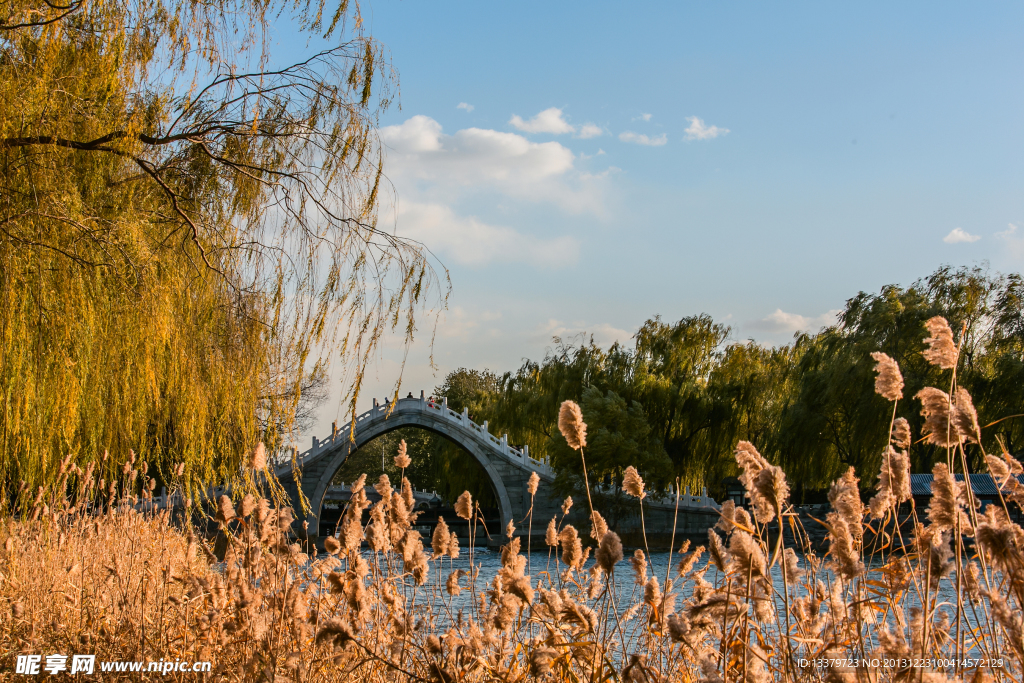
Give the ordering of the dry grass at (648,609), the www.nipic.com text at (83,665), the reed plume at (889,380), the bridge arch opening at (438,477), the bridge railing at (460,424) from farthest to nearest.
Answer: the bridge arch opening at (438,477), the bridge railing at (460,424), the www.nipic.com text at (83,665), the reed plume at (889,380), the dry grass at (648,609)

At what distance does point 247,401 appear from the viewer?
14.5 ft

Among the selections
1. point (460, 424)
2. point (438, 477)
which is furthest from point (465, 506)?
point (438, 477)

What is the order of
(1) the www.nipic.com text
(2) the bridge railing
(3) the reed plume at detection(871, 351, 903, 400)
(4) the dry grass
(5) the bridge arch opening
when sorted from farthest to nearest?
(5) the bridge arch opening, (2) the bridge railing, (1) the www.nipic.com text, (3) the reed plume at detection(871, 351, 903, 400), (4) the dry grass

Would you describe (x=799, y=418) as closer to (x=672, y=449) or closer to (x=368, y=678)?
(x=672, y=449)

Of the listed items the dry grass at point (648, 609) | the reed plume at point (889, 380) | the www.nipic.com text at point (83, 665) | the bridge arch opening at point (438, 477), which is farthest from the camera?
the bridge arch opening at point (438, 477)

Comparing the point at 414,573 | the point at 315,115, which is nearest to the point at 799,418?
the point at 315,115

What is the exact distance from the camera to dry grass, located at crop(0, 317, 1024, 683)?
168 centimetres

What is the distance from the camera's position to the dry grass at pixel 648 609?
66.2 inches

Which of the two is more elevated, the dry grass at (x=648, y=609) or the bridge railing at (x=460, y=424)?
the bridge railing at (x=460, y=424)

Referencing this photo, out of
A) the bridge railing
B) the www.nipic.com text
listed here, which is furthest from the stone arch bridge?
the www.nipic.com text

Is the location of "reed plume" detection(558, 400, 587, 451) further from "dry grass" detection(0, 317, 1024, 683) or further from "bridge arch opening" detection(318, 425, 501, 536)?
"bridge arch opening" detection(318, 425, 501, 536)

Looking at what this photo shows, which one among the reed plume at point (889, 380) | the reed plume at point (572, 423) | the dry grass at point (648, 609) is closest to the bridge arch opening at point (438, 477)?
the dry grass at point (648, 609)

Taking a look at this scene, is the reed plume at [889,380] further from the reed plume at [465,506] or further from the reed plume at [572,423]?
the reed plume at [465,506]

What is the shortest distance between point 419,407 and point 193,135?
2451 cm
